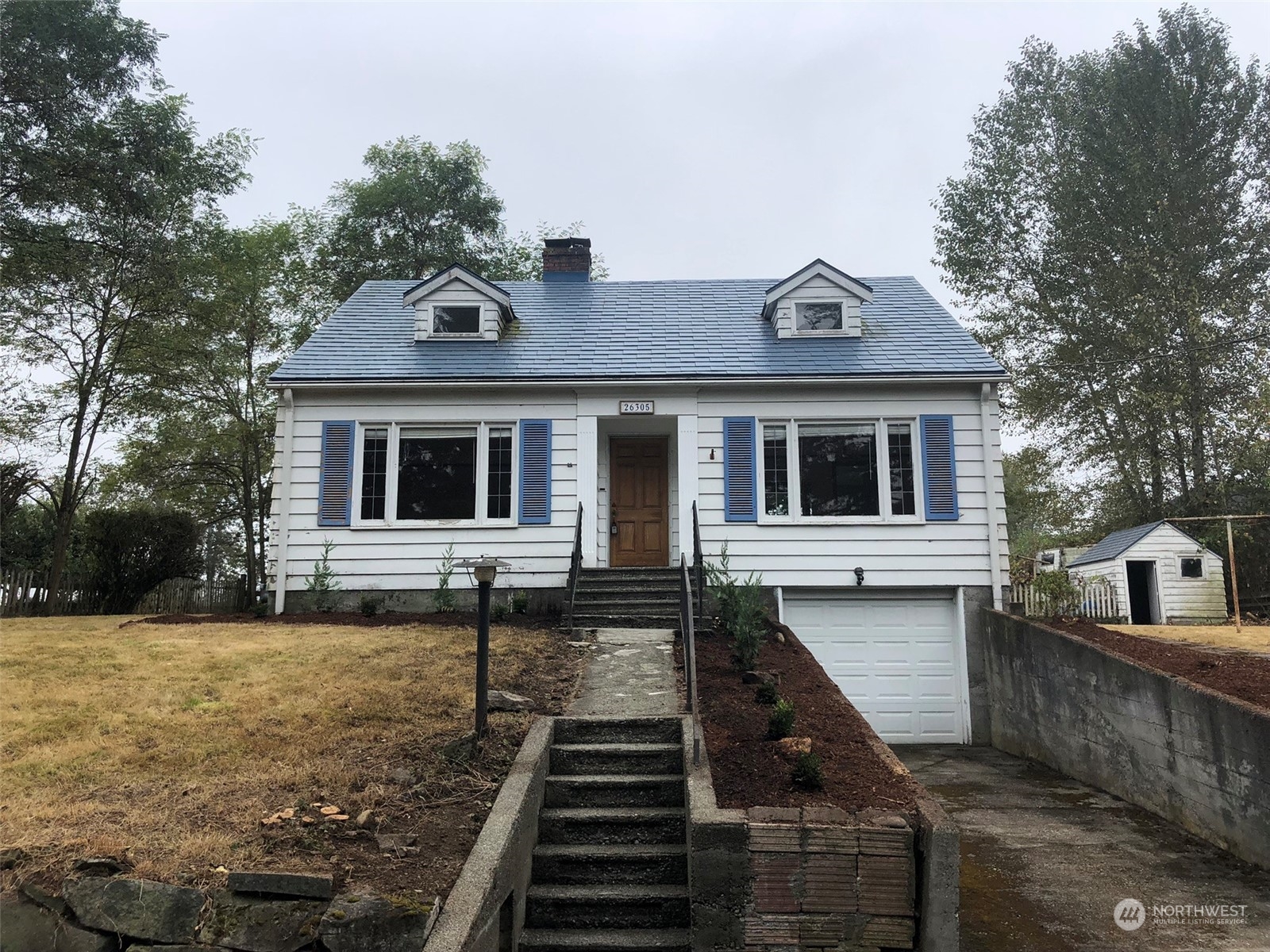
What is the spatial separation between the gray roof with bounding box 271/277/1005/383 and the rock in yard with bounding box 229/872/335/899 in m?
8.71

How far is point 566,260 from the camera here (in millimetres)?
16031

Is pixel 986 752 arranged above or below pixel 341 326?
below

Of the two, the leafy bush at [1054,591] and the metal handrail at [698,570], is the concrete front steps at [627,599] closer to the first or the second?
the metal handrail at [698,570]

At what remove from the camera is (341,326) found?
13586 mm

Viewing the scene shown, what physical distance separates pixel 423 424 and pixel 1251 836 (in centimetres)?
1038

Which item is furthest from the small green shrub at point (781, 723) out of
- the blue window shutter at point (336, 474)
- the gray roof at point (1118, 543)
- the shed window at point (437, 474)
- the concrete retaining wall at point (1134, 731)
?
the gray roof at point (1118, 543)

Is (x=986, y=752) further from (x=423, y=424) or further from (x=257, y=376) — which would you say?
(x=257, y=376)

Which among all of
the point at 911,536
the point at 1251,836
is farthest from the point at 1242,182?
the point at 1251,836

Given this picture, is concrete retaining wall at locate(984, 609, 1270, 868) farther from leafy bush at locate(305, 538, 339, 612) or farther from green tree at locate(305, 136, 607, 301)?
green tree at locate(305, 136, 607, 301)

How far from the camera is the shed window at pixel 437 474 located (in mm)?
11852

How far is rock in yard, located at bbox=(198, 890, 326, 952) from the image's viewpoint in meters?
3.61

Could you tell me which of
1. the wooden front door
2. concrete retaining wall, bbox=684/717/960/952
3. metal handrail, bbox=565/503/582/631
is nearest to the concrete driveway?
concrete retaining wall, bbox=684/717/960/952

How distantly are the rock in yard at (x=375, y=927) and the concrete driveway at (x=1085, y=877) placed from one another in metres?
3.36

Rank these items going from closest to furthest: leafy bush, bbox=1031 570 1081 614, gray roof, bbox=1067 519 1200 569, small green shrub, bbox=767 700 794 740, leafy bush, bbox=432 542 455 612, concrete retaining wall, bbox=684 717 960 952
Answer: concrete retaining wall, bbox=684 717 960 952 < small green shrub, bbox=767 700 794 740 < leafy bush, bbox=432 542 455 612 < leafy bush, bbox=1031 570 1081 614 < gray roof, bbox=1067 519 1200 569
